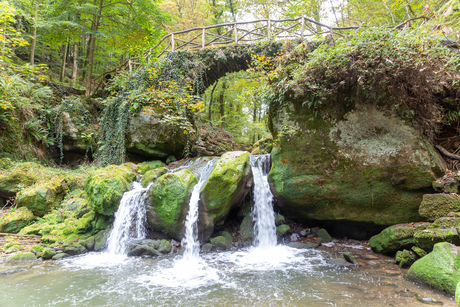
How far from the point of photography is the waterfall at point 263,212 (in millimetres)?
6402

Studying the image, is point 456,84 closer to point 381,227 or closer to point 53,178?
point 381,227

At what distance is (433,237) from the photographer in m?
4.22

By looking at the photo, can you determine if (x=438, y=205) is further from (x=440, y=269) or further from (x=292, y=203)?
(x=292, y=203)

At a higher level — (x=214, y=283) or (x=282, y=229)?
(x=282, y=229)

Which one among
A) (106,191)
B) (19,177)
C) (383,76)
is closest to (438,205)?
(383,76)

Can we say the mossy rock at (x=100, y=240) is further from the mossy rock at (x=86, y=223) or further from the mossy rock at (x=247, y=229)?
the mossy rock at (x=247, y=229)

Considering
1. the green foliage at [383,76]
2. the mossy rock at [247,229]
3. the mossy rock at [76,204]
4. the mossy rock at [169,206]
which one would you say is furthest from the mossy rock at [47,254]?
the green foliage at [383,76]

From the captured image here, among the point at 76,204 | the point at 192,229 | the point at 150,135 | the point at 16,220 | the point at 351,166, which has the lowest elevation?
the point at 192,229

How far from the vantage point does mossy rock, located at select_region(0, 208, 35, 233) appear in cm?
632

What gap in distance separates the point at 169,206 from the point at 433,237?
5.64m

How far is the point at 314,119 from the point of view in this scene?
6402 millimetres

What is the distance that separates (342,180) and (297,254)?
7.24 ft

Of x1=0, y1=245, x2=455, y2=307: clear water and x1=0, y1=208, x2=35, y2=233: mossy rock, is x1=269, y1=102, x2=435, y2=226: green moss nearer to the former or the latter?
x1=0, y1=245, x2=455, y2=307: clear water

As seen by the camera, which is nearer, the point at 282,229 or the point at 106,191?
the point at 106,191
